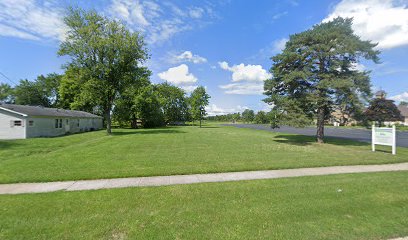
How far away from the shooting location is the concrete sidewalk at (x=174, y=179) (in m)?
6.00

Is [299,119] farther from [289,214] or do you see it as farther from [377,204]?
[289,214]

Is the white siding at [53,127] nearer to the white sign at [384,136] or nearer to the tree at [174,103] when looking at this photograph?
the white sign at [384,136]

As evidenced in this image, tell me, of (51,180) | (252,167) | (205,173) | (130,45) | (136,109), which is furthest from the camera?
(136,109)

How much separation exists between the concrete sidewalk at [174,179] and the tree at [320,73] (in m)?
7.35

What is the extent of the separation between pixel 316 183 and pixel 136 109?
136ft

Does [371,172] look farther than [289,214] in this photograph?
Yes

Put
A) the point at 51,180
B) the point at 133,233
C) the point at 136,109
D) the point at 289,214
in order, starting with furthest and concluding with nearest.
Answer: the point at 136,109 → the point at 51,180 → the point at 289,214 → the point at 133,233

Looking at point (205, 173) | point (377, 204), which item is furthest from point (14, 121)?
point (377, 204)

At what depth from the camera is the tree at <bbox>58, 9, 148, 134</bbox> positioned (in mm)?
25078

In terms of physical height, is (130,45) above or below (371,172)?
above

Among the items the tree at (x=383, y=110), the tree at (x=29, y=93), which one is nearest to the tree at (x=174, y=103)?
the tree at (x=29, y=93)

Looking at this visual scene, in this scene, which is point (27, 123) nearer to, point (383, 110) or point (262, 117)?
point (262, 117)

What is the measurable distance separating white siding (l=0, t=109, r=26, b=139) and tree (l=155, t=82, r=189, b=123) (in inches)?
1772

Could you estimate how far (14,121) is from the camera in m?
20.7
